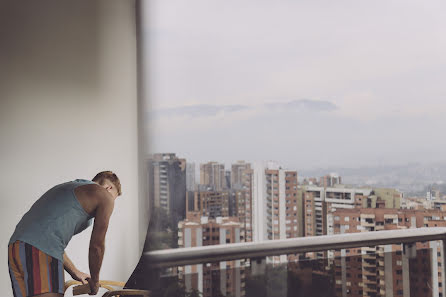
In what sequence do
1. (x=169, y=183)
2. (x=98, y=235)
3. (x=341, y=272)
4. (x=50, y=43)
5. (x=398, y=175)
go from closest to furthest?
(x=98, y=235) < (x=50, y=43) < (x=341, y=272) < (x=398, y=175) < (x=169, y=183)

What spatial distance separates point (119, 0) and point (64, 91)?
87 centimetres

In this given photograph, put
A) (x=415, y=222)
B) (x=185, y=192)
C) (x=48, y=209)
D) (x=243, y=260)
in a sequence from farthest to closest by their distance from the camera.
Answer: (x=185, y=192) < (x=415, y=222) < (x=243, y=260) < (x=48, y=209)

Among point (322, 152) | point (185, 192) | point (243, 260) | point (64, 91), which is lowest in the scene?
point (243, 260)

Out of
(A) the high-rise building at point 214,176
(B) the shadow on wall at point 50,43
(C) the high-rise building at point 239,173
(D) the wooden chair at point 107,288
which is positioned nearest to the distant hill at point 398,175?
(C) the high-rise building at point 239,173

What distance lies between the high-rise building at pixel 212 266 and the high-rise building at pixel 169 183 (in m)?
0.13

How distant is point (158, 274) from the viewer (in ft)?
8.45

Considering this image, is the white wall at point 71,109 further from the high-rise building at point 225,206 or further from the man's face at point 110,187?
the high-rise building at point 225,206

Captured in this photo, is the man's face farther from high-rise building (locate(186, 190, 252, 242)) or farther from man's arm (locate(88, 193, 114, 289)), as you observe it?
high-rise building (locate(186, 190, 252, 242))

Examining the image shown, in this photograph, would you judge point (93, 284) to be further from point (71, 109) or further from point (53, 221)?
point (71, 109)

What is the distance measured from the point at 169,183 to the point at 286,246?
1034 mm

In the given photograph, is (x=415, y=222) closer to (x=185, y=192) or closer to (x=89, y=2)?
(x=185, y=192)

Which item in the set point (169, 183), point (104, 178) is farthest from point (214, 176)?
point (104, 178)

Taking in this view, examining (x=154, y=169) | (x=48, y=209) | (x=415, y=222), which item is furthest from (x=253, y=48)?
(x=48, y=209)

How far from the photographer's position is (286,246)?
2262mm
